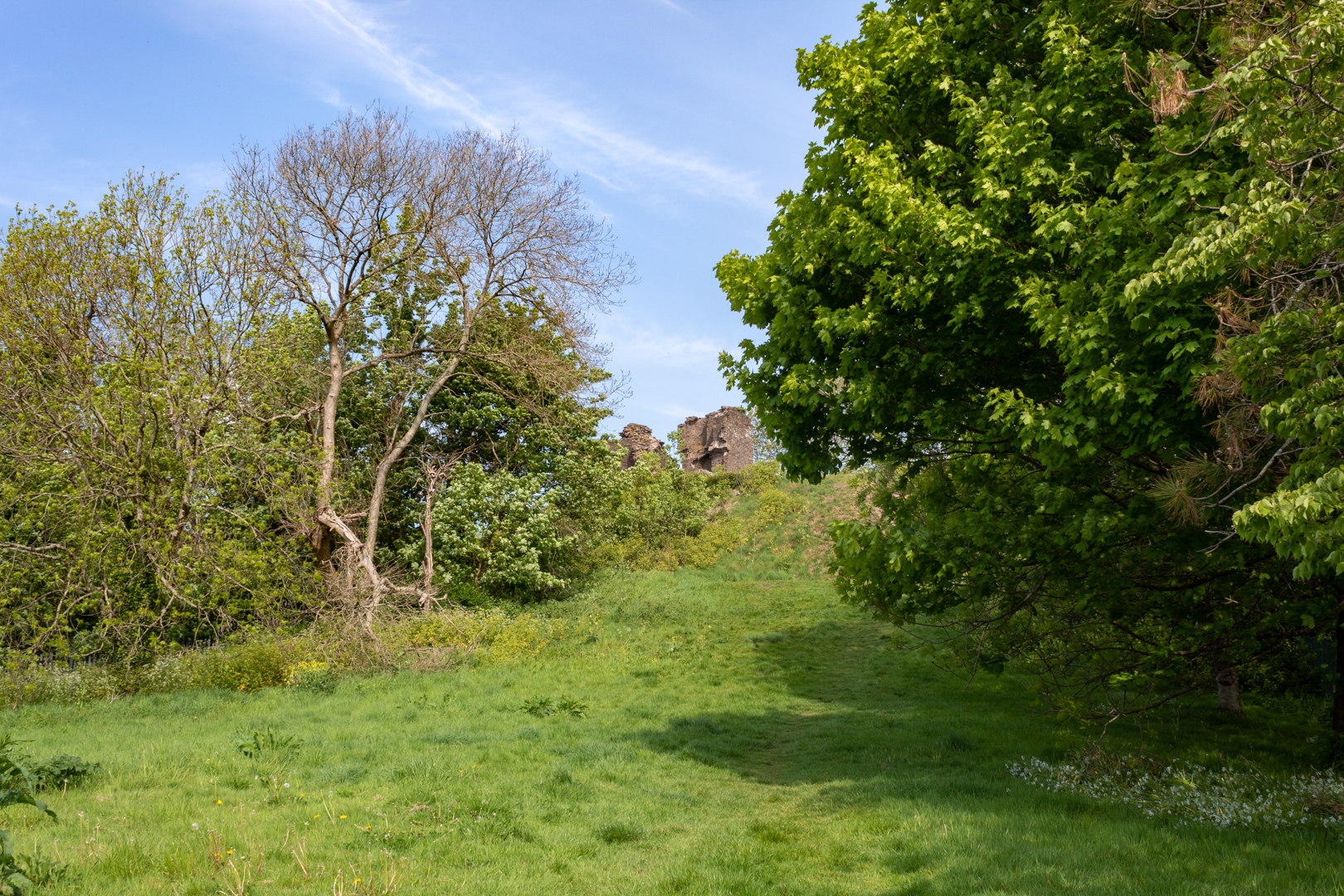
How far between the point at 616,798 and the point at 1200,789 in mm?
7081

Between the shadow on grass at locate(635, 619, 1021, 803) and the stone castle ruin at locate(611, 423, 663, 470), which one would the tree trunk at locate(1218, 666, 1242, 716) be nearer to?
the shadow on grass at locate(635, 619, 1021, 803)

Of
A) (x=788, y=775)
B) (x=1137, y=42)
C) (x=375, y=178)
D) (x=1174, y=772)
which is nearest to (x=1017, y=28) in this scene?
(x=1137, y=42)

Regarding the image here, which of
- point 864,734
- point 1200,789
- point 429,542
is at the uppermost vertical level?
point 429,542

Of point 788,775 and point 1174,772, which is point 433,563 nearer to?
point 788,775

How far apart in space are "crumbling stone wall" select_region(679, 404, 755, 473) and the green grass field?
46.7m

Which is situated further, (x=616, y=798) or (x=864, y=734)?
(x=864, y=734)

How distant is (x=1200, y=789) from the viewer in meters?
9.26

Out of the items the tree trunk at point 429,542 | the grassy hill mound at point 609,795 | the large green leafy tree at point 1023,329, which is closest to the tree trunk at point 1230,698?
the grassy hill mound at point 609,795

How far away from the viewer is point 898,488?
40.5 ft

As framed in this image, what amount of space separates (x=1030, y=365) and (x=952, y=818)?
5.69 meters

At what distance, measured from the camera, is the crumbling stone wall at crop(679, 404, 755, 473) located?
213 ft

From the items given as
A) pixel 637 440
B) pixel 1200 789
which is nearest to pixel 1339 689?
pixel 1200 789

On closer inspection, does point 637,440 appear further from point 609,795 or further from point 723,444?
point 609,795

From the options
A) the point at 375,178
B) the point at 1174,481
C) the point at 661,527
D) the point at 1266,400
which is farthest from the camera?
the point at 661,527
